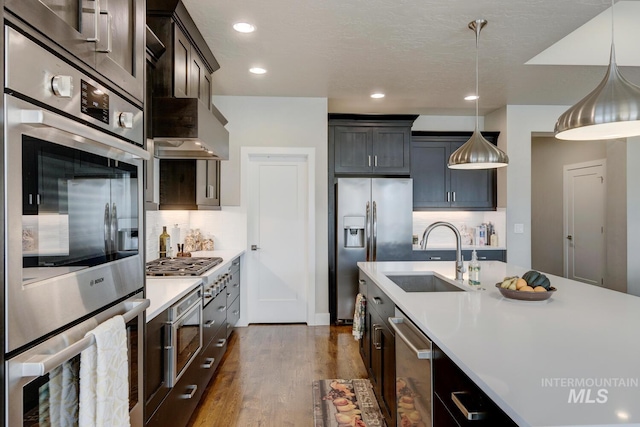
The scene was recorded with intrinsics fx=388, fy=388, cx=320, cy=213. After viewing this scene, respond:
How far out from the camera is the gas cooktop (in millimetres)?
2686

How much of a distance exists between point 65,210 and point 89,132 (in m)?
0.22

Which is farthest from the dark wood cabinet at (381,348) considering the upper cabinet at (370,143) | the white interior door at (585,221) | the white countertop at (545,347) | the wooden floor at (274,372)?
the white interior door at (585,221)

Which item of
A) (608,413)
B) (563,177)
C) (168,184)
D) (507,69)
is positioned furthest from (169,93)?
(563,177)

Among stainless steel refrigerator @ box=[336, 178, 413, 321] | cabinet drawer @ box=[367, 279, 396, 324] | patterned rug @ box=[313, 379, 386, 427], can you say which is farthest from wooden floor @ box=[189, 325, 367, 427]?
cabinet drawer @ box=[367, 279, 396, 324]

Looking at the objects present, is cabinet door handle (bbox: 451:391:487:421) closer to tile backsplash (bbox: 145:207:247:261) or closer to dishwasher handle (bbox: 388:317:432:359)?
dishwasher handle (bbox: 388:317:432:359)

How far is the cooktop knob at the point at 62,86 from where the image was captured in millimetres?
948

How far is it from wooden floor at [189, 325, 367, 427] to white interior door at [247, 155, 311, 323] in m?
0.25

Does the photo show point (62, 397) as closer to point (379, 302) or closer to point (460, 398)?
point (460, 398)

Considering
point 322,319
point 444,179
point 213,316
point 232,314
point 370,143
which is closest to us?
point 213,316

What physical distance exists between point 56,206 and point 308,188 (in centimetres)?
377

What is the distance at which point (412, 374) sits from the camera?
175 cm

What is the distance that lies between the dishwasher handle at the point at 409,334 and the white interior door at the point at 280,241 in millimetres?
2834

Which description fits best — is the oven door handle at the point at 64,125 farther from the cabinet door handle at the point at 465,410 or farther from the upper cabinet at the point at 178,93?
the cabinet door handle at the point at 465,410

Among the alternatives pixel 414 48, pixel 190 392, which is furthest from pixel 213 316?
pixel 414 48
